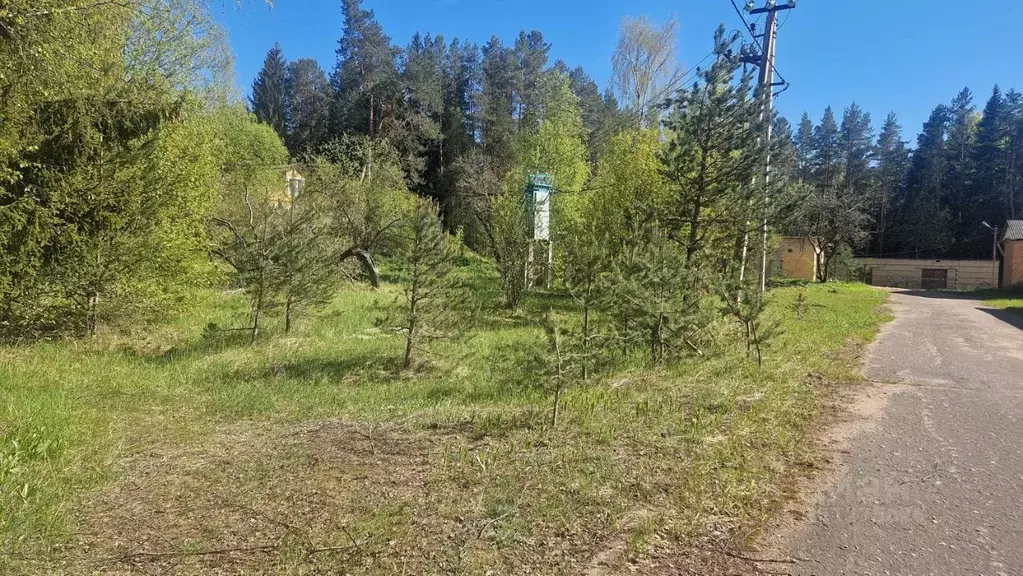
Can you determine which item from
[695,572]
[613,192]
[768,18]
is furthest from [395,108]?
[695,572]

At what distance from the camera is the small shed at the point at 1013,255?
109 ft

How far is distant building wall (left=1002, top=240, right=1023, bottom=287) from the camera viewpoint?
3341cm

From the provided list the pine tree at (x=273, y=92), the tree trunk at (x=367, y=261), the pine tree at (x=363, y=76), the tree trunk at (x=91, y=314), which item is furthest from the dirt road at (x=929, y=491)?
the pine tree at (x=273, y=92)

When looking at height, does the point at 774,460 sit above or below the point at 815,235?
below

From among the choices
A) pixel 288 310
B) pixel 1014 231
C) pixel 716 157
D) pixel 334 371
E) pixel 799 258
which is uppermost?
pixel 1014 231

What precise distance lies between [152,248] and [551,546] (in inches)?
402

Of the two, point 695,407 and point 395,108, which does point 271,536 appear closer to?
point 695,407

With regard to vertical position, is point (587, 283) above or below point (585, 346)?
above

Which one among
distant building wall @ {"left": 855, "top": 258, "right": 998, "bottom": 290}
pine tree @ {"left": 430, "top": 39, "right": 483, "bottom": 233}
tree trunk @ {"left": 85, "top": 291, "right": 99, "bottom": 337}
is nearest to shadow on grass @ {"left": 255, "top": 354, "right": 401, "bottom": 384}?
tree trunk @ {"left": 85, "top": 291, "right": 99, "bottom": 337}

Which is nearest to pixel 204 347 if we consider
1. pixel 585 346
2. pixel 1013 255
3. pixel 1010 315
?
pixel 585 346

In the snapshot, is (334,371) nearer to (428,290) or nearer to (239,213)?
(428,290)

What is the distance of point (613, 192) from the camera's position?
19.9 meters

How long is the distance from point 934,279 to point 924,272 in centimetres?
92

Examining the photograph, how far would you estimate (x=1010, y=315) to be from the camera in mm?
17547
